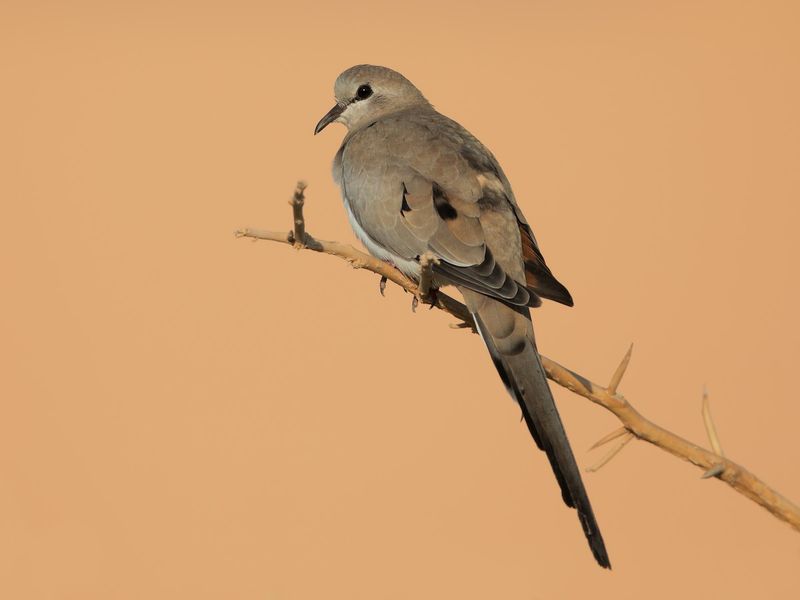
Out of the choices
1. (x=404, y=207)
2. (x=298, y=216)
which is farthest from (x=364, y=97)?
(x=298, y=216)

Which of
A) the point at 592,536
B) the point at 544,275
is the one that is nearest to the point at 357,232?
the point at 544,275

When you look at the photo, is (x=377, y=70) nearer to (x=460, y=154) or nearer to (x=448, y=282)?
(x=460, y=154)

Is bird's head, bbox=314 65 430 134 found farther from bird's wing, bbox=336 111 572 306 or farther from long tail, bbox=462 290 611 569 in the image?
long tail, bbox=462 290 611 569

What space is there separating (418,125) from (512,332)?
144 centimetres

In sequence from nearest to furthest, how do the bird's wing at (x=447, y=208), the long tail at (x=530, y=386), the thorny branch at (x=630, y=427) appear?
the thorny branch at (x=630, y=427) < the long tail at (x=530, y=386) < the bird's wing at (x=447, y=208)

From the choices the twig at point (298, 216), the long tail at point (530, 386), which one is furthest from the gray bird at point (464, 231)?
the twig at point (298, 216)

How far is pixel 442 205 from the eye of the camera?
4.23m

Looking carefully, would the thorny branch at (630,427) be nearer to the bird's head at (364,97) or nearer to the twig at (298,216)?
the twig at (298,216)

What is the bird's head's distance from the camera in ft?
18.4

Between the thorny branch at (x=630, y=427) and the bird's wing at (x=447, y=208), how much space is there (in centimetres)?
72

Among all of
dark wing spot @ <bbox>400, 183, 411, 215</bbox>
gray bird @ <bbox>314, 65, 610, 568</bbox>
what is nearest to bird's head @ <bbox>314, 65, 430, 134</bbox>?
gray bird @ <bbox>314, 65, 610, 568</bbox>

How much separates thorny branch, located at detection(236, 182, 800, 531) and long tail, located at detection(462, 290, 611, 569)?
21 cm

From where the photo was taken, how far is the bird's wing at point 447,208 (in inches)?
154

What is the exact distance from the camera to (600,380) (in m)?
9.31
